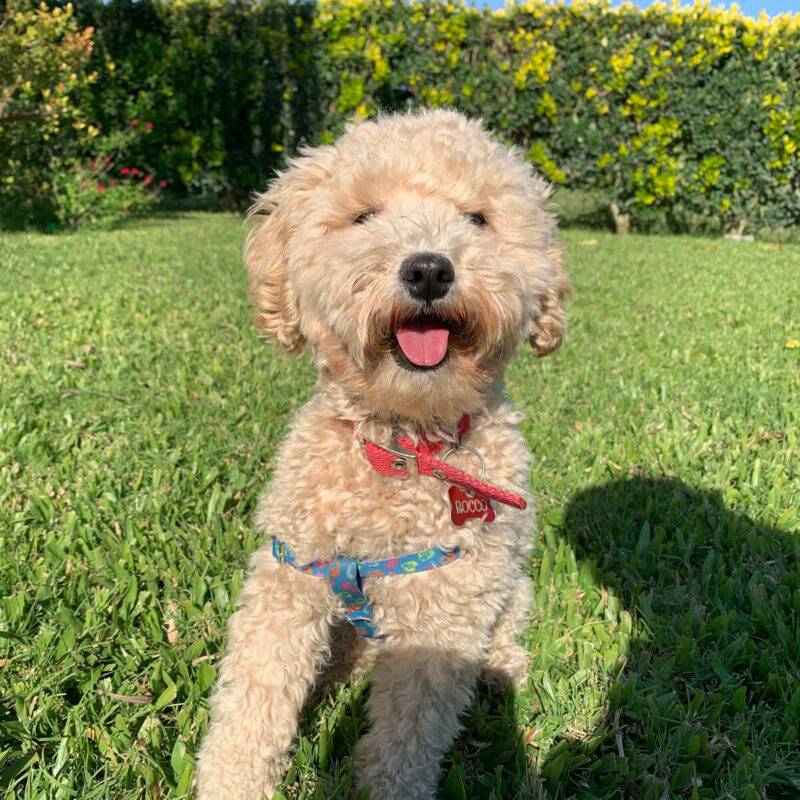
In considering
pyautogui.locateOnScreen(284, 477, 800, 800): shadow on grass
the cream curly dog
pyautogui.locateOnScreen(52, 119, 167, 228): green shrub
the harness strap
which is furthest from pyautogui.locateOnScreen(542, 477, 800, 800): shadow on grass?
pyautogui.locateOnScreen(52, 119, 167, 228): green shrub

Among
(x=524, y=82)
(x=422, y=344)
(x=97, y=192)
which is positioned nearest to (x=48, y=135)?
(x=97, y=192)

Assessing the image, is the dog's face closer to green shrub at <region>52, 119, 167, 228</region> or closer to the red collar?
the red collar

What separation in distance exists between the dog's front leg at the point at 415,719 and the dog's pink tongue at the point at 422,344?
2.76ft

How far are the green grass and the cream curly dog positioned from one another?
21cm

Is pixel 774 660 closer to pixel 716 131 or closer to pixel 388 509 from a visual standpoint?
A: pixel 388 509

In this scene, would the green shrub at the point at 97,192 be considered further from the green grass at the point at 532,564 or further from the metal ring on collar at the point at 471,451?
the metal ring on collar at the point at 471,451

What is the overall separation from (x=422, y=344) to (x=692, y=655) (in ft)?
4.96

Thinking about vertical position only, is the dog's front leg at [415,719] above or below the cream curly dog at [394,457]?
below

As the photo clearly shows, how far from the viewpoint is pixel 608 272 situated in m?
9.20

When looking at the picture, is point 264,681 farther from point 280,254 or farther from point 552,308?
point 552,308

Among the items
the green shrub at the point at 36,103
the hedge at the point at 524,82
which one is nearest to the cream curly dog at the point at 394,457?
the green shrub at the point at 36,103

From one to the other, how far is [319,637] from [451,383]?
909mm

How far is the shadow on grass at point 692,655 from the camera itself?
1.98m

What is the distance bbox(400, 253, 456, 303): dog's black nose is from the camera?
6.12 feet
